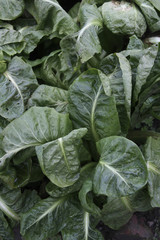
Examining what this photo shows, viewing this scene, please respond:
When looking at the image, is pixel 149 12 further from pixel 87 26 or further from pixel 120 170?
pixel 120 170

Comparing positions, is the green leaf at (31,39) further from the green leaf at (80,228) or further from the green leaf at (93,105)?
the green leaf at (80,228)

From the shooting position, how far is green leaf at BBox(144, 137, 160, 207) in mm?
1922

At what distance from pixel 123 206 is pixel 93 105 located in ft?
2.69

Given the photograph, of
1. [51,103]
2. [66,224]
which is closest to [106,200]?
[66,224]

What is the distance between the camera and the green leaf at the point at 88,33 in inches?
85.4

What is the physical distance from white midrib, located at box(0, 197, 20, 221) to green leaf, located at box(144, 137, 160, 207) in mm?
1091

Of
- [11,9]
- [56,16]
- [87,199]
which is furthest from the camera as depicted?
[11,9]

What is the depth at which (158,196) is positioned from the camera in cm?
194

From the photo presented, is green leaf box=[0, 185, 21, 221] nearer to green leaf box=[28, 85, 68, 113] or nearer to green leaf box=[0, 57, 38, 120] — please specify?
green leaf box=[0, 57, 38, 120]

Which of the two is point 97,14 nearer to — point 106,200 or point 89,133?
point 89,133

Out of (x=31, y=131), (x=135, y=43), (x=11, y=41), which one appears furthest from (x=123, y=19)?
(x=31, y=131)

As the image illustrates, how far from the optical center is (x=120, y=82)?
2.00 meters

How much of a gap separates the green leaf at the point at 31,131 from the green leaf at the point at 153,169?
708 millimetres

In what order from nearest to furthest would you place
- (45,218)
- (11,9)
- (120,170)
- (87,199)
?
(120,170) < (87,199) < (45,218) < (11,9)
